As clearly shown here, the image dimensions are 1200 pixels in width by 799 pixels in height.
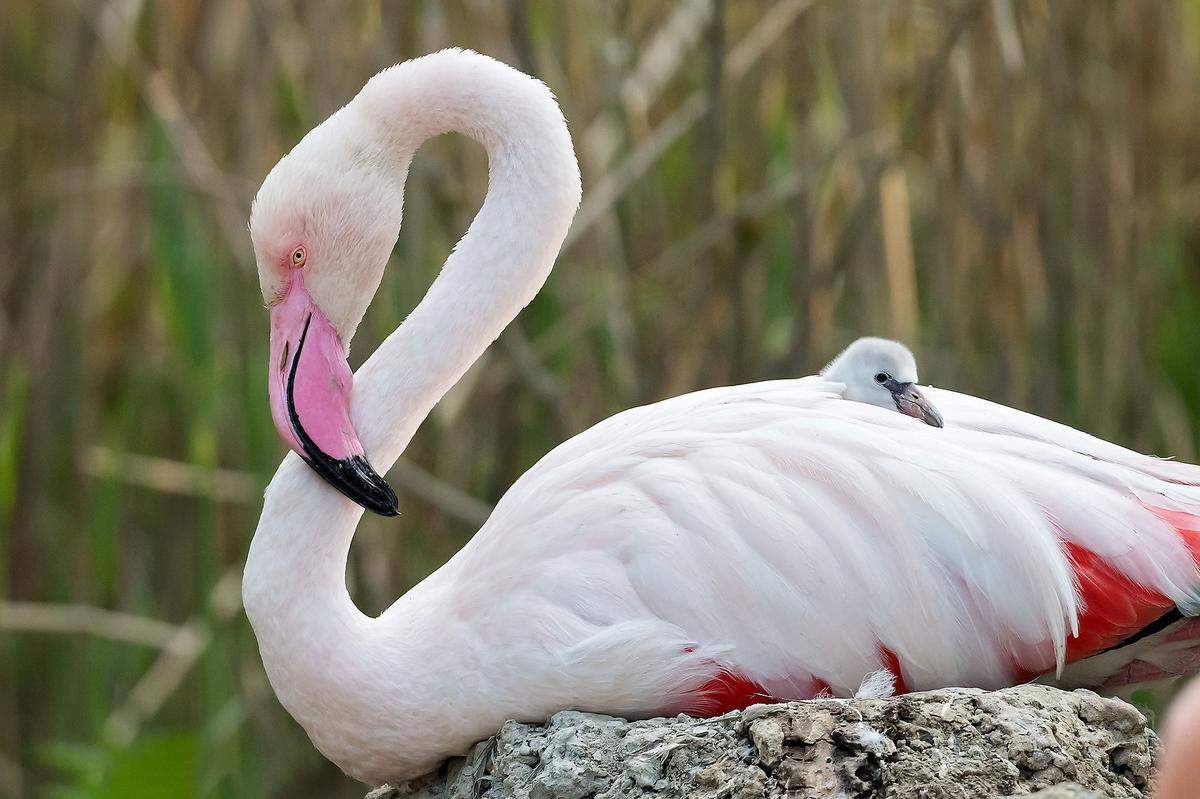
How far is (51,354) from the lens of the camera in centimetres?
480

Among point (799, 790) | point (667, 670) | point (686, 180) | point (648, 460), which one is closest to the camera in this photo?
point (799, 790)

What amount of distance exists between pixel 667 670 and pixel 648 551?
0.21 metres

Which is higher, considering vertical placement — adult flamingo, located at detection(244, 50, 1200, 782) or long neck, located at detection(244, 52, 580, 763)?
long neck, located at detection(244, 52, 580, 763)

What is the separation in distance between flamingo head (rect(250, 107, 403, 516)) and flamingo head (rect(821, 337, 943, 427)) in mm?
900

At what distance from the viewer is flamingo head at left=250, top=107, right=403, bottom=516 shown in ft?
9.09

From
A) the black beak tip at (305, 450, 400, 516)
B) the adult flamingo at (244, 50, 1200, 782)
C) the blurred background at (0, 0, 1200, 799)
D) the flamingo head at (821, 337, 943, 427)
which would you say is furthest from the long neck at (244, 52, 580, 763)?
the blurred background at (0, 0, 1200, 799)

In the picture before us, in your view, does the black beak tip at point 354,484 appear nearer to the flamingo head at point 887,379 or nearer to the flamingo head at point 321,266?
the flamingo head at point 321,266

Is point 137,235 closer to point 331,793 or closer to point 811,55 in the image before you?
point 331,793

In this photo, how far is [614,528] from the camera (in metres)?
2.64

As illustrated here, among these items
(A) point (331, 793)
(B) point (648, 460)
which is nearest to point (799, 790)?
(B) point (648, 460)

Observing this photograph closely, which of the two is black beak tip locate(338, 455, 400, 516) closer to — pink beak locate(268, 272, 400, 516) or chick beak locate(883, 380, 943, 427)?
pink beak locate(268, 272, 400, 516)

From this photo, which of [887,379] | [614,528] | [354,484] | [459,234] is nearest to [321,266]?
[354,484]

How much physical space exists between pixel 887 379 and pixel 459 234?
2.04 m

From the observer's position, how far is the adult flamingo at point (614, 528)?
2.54 meters
